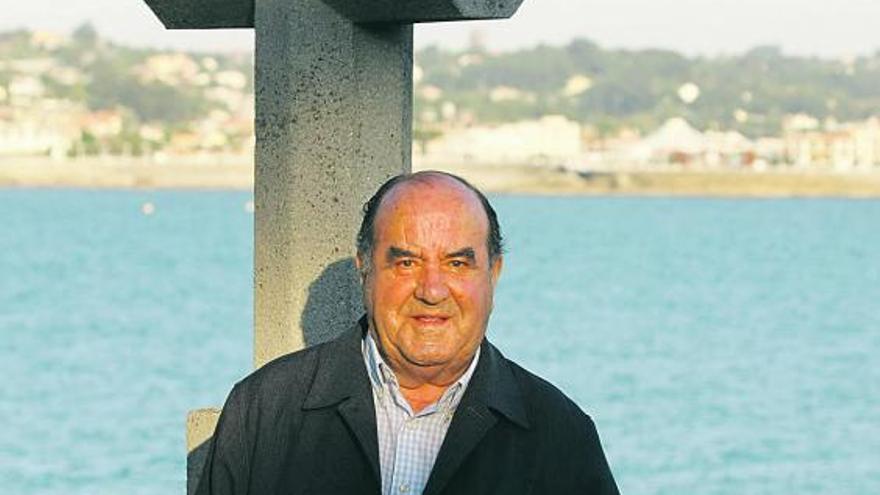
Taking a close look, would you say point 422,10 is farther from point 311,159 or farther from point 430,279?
point 430,279

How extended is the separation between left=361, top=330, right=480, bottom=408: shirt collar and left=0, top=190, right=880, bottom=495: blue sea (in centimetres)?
1821

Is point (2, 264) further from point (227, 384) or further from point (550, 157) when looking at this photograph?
point (550, 157)

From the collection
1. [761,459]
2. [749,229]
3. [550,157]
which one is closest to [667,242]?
[749,229]

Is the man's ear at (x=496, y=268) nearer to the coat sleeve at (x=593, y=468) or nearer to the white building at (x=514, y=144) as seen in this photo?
the coat sleeve at (x=593, y=468)

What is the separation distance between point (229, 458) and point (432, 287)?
0.41 meters

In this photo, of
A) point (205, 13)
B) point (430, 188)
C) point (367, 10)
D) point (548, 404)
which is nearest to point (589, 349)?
point (205, 13)

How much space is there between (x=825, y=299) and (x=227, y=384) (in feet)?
102

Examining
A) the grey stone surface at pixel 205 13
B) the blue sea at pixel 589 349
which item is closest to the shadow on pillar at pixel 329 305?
the grey stone surface at pixel 205 13

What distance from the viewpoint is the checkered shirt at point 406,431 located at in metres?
3.61

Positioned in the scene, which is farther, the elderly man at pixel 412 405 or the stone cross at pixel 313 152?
the stone cross at pixel 313 152

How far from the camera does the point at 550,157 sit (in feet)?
486

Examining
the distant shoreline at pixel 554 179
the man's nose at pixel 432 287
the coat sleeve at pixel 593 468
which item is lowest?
the distant shoreline at pixel 554 179

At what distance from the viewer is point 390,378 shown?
362cm

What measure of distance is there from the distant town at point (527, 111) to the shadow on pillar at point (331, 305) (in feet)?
411
